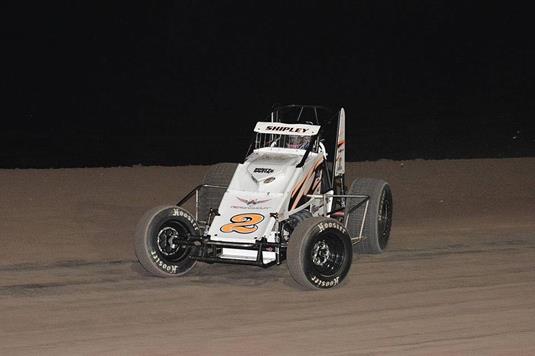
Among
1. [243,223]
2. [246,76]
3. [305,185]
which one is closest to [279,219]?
[243,223]

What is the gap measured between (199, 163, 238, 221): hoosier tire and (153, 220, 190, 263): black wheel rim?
3.10 feet

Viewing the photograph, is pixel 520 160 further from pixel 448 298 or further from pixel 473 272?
pixel 448 298

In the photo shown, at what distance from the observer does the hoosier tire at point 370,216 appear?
375 inches

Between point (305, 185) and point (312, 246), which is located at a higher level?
point (305, 185)

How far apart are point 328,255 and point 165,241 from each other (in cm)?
131

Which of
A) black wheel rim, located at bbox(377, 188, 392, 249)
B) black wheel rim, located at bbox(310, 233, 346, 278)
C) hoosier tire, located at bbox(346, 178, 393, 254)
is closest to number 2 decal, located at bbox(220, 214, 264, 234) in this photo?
black wheel rim, located at bbox(310, 233, 346, 278)

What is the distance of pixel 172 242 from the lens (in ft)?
28.7

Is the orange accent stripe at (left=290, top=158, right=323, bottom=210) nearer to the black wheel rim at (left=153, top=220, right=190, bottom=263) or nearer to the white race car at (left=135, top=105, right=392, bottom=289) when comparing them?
the white race car at (left=135, top=105, right=392, bottom=289)

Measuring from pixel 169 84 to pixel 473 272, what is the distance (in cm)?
1026

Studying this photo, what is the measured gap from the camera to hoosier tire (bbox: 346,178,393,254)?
31.2 feet

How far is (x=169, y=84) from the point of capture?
60.7 ft

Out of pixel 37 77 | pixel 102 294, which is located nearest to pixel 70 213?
pixel 102 294

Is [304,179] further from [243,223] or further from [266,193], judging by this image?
[243,223]

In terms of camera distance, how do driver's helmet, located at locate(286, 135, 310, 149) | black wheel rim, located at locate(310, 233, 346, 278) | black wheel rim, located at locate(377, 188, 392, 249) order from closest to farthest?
black wheel rim, located at locate(310, 233, 346, 278) < driver's helmet, located at locate(286, 135, 310, 149) < black wheel rim, located at locate(377, 188, 392, 249)
